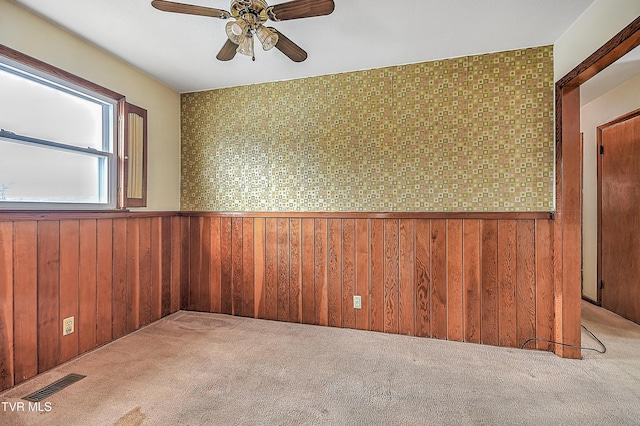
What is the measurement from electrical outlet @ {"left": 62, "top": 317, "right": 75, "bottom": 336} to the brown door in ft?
16.2

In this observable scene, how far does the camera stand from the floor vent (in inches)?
73.7

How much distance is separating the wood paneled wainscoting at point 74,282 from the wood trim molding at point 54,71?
98 centimetres

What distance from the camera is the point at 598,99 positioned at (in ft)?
11.9

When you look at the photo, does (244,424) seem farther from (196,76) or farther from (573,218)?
(196,76)

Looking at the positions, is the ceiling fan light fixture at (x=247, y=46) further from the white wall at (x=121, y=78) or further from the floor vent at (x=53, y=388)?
the floor vent at (x=53, y=388)

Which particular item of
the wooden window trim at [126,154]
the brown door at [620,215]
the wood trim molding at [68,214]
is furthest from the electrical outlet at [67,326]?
the brown door at [620,215]

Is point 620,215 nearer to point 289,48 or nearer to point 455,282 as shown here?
point 455,282

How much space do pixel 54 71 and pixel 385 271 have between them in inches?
116

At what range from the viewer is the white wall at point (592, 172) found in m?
3.45

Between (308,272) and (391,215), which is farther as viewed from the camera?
(308,272)

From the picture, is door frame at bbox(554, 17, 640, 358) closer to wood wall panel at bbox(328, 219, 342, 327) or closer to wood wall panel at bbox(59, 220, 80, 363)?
wood wall panel at bbox(328, 219, 342, 327)

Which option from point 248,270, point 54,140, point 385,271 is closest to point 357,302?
point 385,271

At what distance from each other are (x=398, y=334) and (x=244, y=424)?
1.60m

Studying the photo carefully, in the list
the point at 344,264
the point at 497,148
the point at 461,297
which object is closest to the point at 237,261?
the point at 344,264
